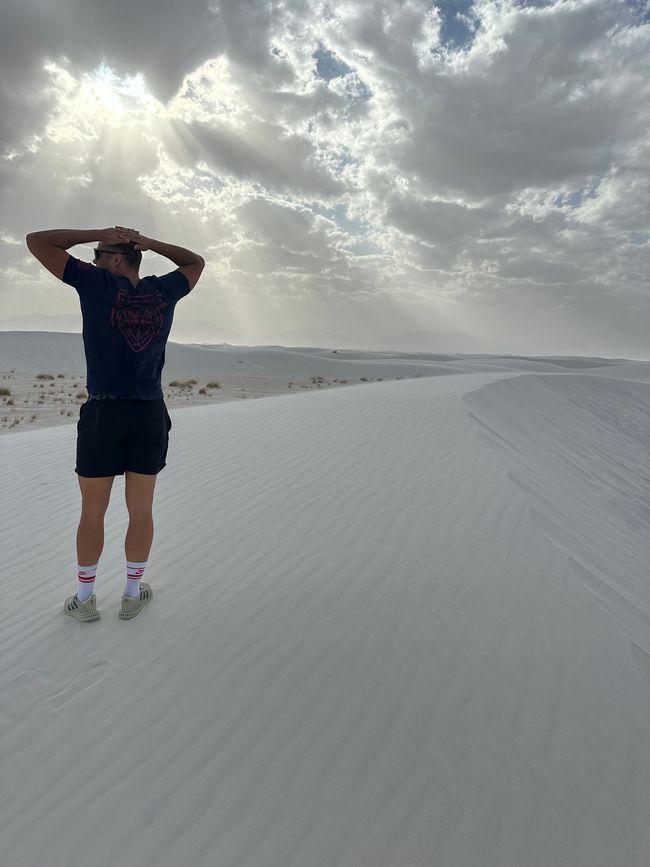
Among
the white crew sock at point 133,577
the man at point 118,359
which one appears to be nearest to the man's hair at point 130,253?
the man at point 118,359

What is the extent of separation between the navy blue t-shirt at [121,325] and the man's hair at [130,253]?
9 centimetres

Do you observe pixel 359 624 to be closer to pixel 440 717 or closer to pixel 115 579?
pixel 440 717

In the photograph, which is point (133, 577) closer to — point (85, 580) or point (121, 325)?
point (85, 580)

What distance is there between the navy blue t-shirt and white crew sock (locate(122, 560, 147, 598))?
1.00 meters

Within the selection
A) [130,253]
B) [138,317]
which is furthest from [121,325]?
[130,253]

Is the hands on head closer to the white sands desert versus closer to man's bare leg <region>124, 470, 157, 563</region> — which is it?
man's bare leg <region>124, 470, 157, 563</region>

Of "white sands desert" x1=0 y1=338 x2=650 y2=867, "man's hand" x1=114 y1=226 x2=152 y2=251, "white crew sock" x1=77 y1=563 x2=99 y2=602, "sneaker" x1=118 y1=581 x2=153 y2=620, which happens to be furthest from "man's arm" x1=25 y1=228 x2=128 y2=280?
"white sands desert" x1=0 y1=338 x2=650 y2=867

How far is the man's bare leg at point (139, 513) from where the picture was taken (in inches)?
113

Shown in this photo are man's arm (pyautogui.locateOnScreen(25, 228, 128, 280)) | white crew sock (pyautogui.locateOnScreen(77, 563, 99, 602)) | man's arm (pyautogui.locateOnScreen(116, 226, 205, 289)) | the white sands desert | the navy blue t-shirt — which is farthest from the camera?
white crew sock (pyautogui.locateOnScreen(77, 563, 99, 602))

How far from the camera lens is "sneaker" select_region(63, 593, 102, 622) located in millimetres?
3008

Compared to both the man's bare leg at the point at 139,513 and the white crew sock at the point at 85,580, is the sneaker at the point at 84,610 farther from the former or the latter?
the man's bare leg at the point at 139,513

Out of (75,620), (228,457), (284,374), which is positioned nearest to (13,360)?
(284,374)

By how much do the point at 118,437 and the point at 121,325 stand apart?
593 millimetres

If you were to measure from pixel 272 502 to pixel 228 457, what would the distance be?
5.75ft
